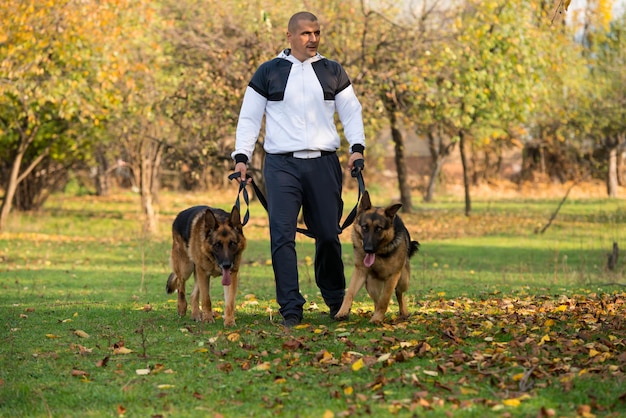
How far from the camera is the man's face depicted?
303 inches

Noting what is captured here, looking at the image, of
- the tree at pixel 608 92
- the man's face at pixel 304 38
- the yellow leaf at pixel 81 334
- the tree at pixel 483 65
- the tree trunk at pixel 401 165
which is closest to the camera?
the man's face at pixel 304 38

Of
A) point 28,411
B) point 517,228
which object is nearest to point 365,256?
point 28,411

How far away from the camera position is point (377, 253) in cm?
796

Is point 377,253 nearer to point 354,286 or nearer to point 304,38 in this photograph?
point 354,286

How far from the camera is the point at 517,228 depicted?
91.7ft

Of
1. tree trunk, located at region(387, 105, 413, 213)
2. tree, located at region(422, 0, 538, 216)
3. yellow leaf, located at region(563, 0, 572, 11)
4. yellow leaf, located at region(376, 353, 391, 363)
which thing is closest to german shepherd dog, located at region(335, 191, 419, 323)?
yellow leaf, located at region(376, 353, 391, 363)

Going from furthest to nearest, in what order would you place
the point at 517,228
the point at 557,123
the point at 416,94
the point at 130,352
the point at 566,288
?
the point at 557,123 < the point at 517,228 < the point at 416,94 < the point at 566,288 < the point at 130,352

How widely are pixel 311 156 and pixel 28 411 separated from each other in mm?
3319

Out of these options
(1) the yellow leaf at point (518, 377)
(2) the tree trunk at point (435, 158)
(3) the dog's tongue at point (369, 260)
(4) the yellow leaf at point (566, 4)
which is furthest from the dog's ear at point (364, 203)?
(2) the tree trunk at point (435, 158)

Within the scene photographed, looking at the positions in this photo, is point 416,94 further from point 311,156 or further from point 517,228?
point 311,156

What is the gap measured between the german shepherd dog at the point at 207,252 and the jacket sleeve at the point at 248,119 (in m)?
0.53

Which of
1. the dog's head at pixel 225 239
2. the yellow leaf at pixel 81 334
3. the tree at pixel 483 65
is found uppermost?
the tree at pixel 483 65

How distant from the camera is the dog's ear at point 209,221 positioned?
800 centimetres

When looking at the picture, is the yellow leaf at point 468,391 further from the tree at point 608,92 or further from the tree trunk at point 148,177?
the tree at point 608,92
